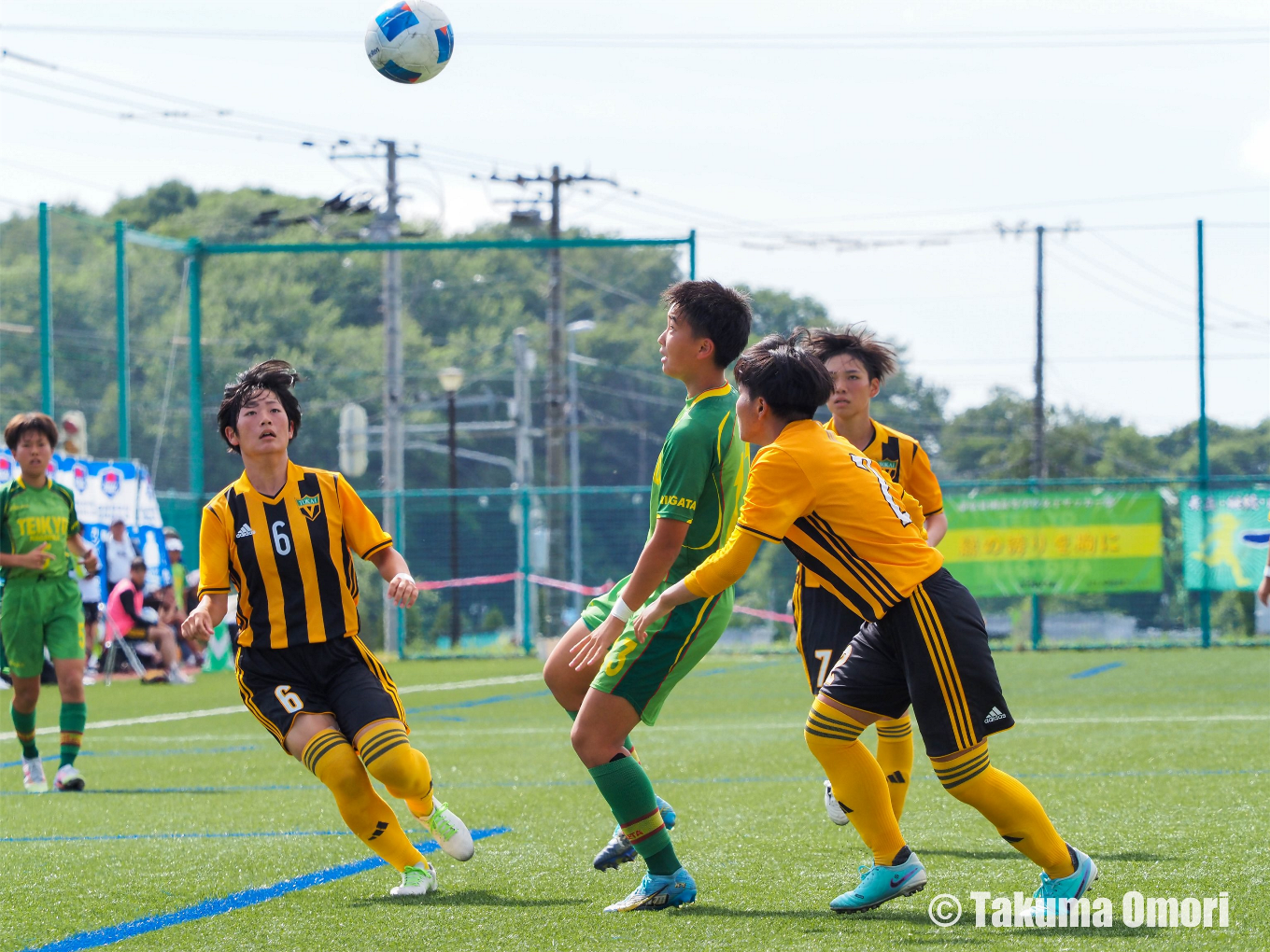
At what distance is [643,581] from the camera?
4457mm

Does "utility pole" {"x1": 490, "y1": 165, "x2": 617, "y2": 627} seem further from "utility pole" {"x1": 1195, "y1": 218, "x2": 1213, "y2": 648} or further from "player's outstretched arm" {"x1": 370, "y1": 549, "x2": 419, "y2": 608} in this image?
"player's outstretched arm" {"x1": 370, "y1": 549, "x2": 419, "y2": 608}

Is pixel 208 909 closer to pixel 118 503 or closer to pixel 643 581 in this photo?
pixel 643 581

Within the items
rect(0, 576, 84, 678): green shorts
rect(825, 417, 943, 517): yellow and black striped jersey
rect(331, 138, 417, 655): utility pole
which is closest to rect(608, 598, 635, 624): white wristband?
rect(825, 417, 943, 517): yellow and black striped jersey

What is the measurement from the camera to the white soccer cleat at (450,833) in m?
4.99

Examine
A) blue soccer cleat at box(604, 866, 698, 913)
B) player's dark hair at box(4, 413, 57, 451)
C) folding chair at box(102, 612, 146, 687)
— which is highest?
player's dark hair at box(4, 413, 57, 451)

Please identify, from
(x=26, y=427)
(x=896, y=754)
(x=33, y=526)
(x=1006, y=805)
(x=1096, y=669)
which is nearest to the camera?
(x=1006, y=805)

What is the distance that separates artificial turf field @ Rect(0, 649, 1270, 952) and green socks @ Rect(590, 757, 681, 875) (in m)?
0.18

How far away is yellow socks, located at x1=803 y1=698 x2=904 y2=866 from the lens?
4418mm

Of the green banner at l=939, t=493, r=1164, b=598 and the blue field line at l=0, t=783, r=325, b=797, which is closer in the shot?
the blue field line at l=0, t=783, r=325, b=797

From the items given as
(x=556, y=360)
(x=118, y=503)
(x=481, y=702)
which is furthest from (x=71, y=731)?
(x=556, y=360)

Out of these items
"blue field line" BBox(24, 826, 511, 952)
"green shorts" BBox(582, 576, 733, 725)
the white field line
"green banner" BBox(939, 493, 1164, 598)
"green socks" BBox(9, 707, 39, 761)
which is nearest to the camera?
"blue field line" BBox(24, 826, 511, 952)

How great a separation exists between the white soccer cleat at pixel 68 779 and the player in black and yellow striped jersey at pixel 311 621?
3.49 metres

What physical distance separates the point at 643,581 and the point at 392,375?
2433 cm

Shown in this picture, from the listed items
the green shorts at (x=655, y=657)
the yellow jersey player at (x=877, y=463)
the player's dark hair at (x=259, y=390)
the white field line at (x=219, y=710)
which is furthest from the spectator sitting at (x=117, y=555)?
the green shorts at (x=655, y=657)
